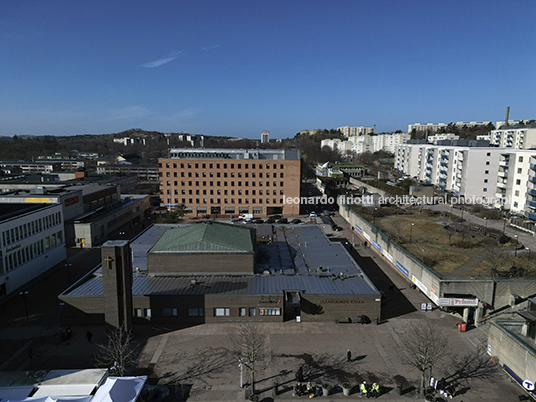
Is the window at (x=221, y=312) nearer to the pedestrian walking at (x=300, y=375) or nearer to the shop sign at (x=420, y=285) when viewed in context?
the pedestrian walking at (x=300, y=375)

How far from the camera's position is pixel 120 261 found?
2617 centimetres

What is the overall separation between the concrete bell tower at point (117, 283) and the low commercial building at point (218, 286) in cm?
8

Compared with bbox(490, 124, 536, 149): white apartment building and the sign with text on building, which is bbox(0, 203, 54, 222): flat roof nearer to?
the sign with text on building

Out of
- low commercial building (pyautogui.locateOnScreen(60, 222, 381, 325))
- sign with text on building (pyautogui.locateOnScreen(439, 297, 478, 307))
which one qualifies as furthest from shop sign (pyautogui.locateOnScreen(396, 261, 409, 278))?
sign with text on building (pyautogui.locateOnScreen(439, 297, 478, 307))

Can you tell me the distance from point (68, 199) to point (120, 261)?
32.0m

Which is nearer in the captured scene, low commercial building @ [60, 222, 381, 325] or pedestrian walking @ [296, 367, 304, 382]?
pedestrian walking @ [296, 367, 304, 382]

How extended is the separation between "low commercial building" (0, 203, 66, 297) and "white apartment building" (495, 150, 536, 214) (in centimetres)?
7399

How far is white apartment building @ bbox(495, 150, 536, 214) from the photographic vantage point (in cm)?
6325

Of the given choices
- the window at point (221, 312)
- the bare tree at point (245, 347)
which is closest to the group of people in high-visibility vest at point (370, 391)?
the bare tree at point (245, 347)

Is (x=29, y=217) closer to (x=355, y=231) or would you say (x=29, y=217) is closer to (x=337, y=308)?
(x=337, y=308)

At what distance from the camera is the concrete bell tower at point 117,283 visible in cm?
2600

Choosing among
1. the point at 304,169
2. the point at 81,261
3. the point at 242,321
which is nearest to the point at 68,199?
the point at 81,261

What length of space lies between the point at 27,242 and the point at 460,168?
281ft

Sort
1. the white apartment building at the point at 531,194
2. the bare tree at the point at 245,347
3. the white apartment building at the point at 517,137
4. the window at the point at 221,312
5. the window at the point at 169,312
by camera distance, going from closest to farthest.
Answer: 1. the bare tree at the point at 245,347
2. the window at the point at 169,312
3. the window at the point at 221,312
4. the white apartment building at the point at 531,194
5. the white apartment building at the point at 517,137
